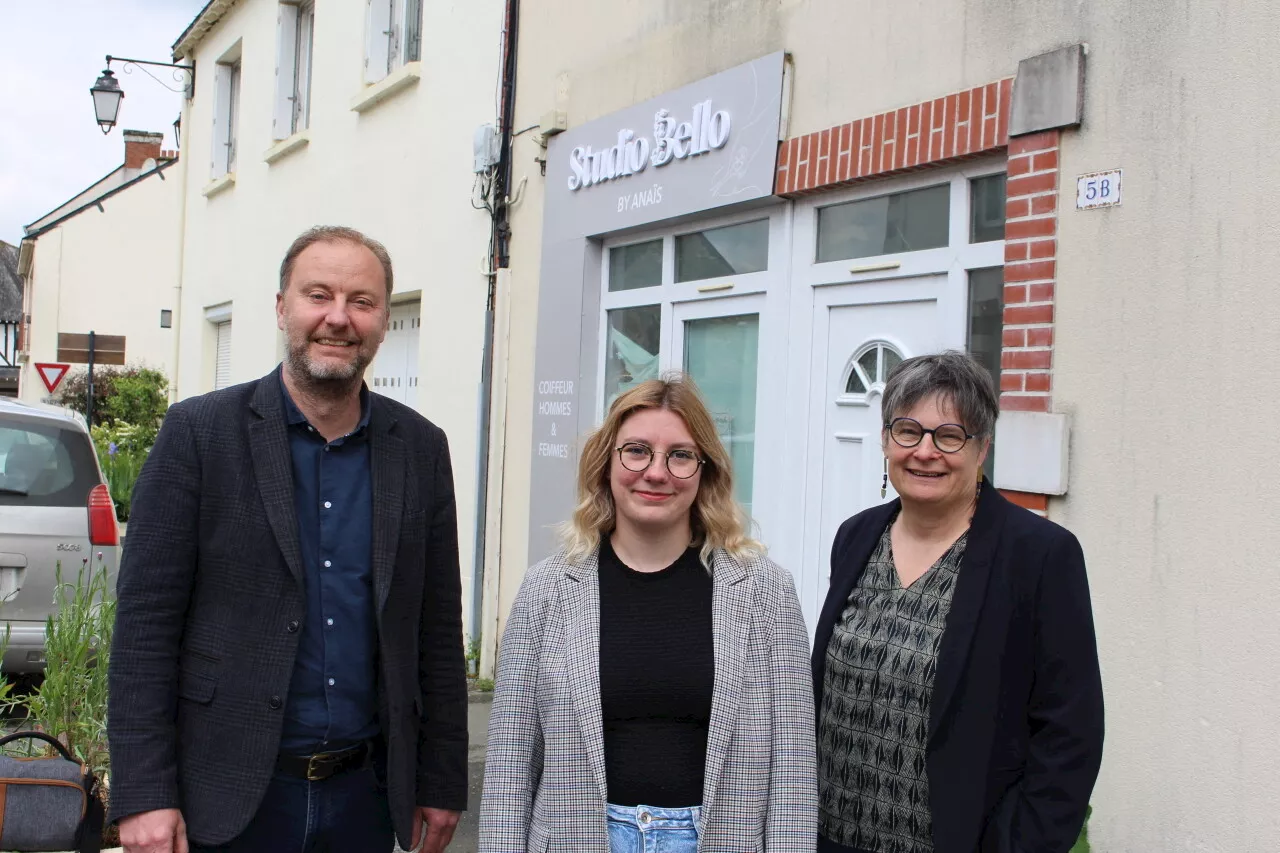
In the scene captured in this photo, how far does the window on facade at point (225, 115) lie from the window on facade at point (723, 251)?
10055 mm

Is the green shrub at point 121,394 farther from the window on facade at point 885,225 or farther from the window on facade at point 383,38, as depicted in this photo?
the window on facade at point 885,225

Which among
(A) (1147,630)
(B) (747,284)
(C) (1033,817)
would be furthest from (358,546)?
(B) (747,284)

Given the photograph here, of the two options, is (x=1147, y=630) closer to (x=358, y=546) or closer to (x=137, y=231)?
(x=358, y=546)

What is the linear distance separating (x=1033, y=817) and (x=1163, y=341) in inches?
74.1

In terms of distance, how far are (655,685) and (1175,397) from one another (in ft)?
7.02

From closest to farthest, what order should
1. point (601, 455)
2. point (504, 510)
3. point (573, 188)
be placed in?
point (601, 455), point (573, 188), point (504, 510)

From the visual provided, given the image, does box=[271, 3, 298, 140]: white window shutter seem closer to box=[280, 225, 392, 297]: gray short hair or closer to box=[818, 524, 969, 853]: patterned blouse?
box=[280, 225, 392, 297]: gray short hair

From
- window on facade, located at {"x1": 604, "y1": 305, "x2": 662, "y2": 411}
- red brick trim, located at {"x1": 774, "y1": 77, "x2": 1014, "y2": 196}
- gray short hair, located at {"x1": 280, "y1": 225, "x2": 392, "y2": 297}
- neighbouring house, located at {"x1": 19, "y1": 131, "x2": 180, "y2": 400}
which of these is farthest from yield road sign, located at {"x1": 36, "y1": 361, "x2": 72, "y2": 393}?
gray short hair, located at {"x1": 280, "y1": 225, "x2": 392, "y2": 297}

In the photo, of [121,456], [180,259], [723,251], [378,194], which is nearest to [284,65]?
[378,194]

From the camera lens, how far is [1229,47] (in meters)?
3.56

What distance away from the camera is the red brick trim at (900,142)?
4336 millimetres

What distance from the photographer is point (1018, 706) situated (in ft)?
8.00

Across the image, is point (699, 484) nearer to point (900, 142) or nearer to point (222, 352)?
point (900, 142)

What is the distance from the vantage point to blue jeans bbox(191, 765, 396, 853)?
2541 millimetres
